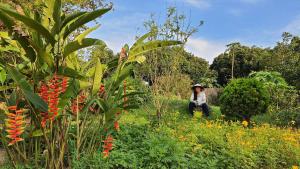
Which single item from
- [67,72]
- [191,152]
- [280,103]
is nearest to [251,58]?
[280,103]

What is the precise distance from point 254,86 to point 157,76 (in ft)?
10.1

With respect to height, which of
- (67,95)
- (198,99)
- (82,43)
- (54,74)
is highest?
(82,43)

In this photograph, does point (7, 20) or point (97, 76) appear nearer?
point (7, 20)

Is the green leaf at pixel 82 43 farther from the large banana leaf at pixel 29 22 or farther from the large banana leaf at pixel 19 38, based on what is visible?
the large banana leaf at pixel 19 38

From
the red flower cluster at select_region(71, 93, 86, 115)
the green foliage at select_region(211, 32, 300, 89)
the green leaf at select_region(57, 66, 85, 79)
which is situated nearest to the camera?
the green leaf at select_region(57, 66, 85, 79)

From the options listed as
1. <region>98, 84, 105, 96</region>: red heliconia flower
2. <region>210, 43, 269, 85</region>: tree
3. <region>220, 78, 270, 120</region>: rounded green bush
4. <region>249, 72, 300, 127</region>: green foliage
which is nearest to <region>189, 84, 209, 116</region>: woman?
<region>220, 78, 270, 120</region>: rounded green bush

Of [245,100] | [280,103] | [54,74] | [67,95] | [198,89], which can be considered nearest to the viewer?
[54,74]

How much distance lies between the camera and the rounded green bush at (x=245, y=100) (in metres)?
10.4

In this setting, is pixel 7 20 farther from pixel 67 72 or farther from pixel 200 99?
pixel 200 99

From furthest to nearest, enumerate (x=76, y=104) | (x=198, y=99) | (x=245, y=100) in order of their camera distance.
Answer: (x=198, y=99) → (x=245, y=100) → (x=76, y=104)

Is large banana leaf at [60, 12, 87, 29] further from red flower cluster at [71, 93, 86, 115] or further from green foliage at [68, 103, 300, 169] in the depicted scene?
green foliage at [68, 103, 300, 169]

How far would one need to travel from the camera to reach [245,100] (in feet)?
34.1

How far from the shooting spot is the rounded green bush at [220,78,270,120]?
10.4 meters

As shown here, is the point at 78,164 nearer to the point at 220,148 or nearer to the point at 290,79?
the point at 220,148
